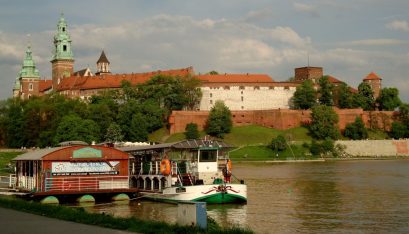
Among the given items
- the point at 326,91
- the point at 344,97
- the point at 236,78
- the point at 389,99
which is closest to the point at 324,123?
the point at 326,91

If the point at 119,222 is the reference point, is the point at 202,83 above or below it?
above

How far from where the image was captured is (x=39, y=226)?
17.5 m

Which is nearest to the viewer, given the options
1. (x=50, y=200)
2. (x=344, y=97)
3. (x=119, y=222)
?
(x=119, y=222)

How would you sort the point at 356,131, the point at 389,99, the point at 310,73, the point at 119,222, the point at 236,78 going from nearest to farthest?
the point at 119,222 < the point at 356,131 < the point at 389,99 < the point at 236,78 < the point at 310,73

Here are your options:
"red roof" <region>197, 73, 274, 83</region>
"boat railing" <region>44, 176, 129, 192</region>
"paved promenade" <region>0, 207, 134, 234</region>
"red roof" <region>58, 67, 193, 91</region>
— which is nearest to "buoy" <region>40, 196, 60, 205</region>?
"boat railing" <region>44, 176, 129, 192</region>

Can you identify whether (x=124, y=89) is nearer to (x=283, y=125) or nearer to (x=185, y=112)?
(x=185, y=112)

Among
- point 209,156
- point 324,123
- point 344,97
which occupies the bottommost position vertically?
point 209,156

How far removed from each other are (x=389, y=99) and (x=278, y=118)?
2327 centimetres

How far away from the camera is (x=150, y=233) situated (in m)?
16.1

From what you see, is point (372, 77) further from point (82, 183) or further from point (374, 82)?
point (82, 183)

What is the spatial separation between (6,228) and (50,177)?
15.5 metres

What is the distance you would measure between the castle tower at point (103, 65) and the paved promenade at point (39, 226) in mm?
126458

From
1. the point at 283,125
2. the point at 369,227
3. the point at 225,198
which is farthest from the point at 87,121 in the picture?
the point at 369,227

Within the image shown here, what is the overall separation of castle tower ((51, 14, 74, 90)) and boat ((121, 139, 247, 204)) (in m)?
103
